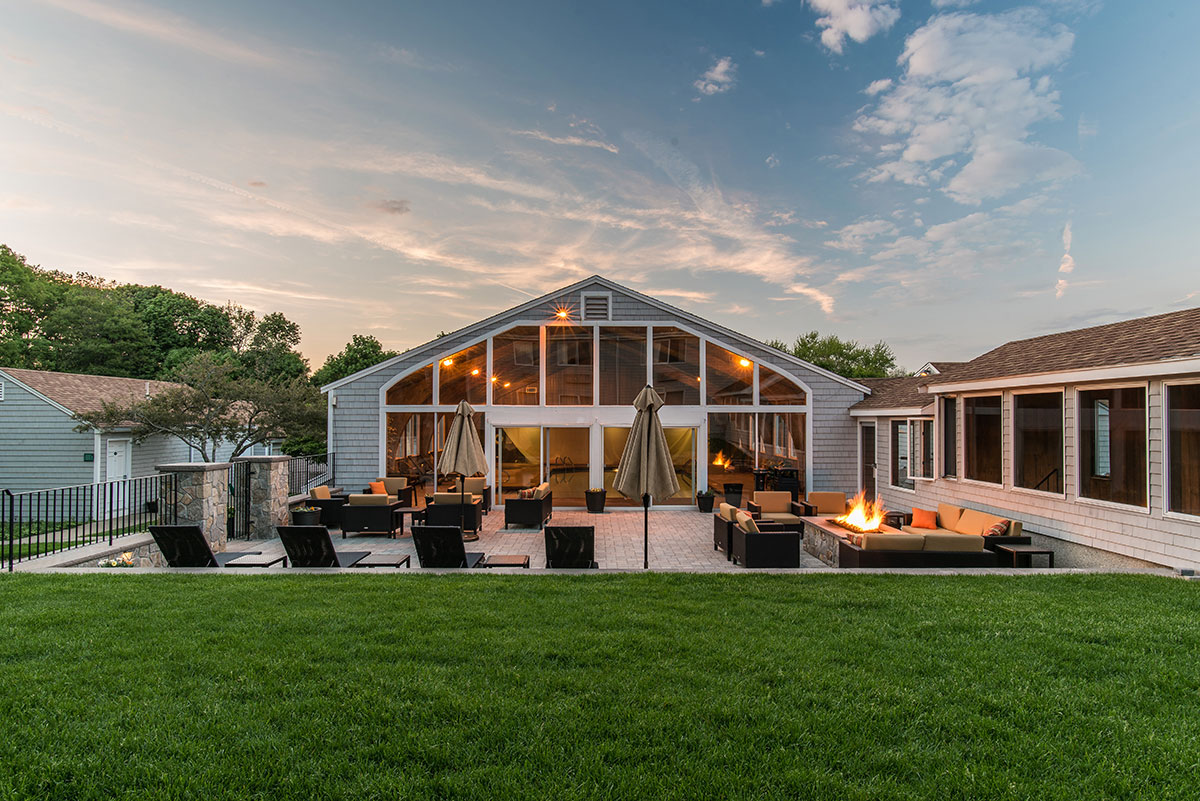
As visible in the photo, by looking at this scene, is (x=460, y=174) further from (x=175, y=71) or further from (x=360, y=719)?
(x=360, y=719)

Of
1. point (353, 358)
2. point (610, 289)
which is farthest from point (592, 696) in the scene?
point (353, 358)

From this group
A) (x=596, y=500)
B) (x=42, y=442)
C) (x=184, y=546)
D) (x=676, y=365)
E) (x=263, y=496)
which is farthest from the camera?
(x=42, y=442)

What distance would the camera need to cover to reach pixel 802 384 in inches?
591

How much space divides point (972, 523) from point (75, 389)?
2653 cm

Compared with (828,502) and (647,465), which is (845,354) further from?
(647,465)

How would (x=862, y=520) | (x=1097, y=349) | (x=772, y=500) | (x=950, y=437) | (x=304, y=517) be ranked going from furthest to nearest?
(x=772, y=500), (x=950, y=437), (x=304, y=517), (x=862, y=520), (x=1097, y=349)

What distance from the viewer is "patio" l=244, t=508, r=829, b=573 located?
344 inches

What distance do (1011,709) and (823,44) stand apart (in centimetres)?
1600

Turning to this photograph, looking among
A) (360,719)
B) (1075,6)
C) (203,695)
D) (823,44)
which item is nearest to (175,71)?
(203,695)

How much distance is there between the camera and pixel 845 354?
57.4 metres

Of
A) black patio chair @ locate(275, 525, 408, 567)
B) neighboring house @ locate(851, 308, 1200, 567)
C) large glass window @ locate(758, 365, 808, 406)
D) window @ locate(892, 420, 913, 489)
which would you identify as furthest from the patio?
window @ locate(892, 420, 913, 489)

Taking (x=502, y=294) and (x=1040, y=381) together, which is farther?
(x=502, y=294)

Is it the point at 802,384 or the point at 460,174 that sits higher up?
the point at 460,174

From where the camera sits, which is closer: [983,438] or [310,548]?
[310,548]
